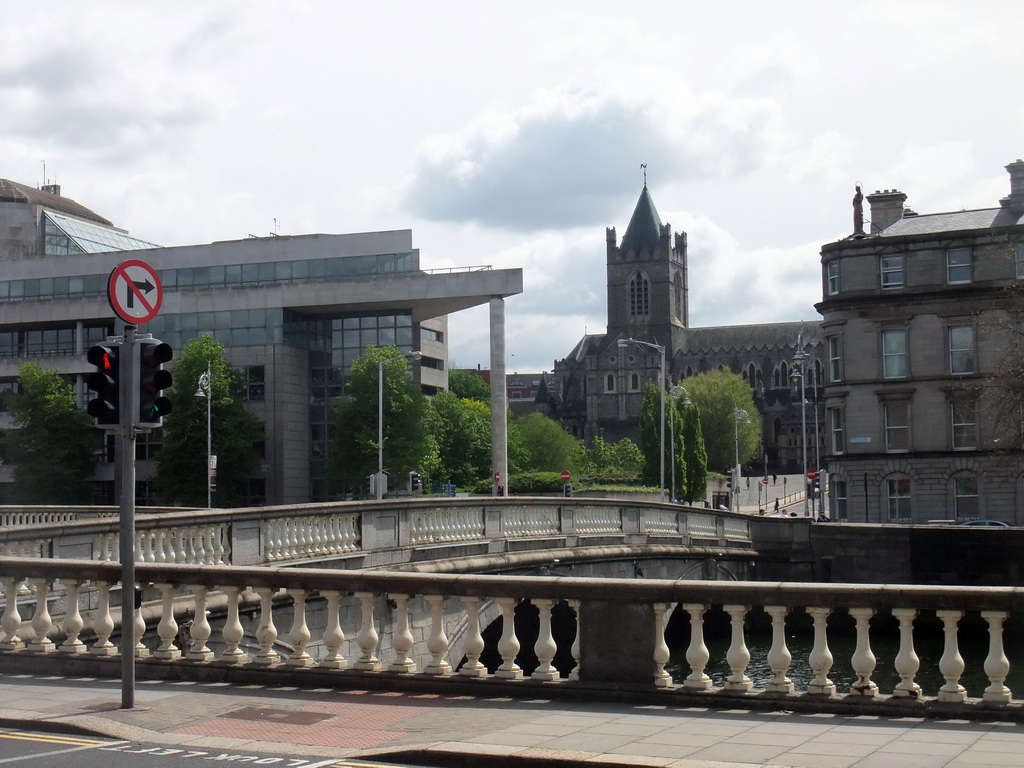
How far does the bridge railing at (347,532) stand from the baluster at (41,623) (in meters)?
2.91

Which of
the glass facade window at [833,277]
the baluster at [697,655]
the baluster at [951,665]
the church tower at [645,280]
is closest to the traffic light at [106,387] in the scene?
the baluster at [697,655]

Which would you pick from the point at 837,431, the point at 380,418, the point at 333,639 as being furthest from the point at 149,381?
the point at 380,418

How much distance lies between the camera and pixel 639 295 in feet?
560

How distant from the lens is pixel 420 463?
6775cm

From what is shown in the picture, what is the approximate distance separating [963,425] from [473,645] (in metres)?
44.2

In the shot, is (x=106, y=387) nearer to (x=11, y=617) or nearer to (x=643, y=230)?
(x=11, y=617)

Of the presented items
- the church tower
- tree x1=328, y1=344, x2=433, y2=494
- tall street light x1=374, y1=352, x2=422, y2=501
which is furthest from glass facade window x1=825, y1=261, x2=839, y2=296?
the church tower

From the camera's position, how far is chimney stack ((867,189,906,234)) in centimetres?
5831

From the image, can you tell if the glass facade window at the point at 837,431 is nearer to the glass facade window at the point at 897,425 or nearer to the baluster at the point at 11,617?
the glass facade window at the point at 897,425

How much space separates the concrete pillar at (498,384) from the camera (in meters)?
67.1

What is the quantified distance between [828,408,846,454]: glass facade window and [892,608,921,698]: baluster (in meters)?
45.7

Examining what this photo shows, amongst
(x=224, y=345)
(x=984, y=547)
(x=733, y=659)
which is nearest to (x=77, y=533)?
(x=733, y=659)

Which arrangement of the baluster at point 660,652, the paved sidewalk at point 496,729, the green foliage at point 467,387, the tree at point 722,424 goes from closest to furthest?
the paved sidewalk at point 496,729
the baluster at point 660,652
the tree at point 722,424
the green foliage at point 467,387

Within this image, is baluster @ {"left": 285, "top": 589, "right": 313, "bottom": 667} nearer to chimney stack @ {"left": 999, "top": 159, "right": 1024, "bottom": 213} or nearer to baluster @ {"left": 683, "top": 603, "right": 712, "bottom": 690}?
baluster @ {"left": 683, "top": 603, "right": 712, "bottom": 690}
